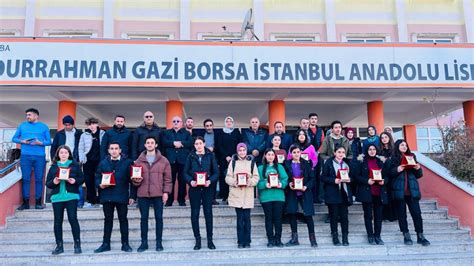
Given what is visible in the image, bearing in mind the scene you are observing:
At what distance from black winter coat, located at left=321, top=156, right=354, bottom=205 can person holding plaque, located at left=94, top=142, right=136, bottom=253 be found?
2926 millimetres

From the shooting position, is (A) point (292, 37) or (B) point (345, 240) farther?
(A) point (292, 37)

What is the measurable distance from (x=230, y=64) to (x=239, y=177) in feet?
11.8

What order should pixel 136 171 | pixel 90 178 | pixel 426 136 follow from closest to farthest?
pixel 136 171, pixel 90 178, pixel 426 136

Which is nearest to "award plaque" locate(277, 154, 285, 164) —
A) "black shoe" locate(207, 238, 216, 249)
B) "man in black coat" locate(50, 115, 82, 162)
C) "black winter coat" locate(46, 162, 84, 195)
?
"black shoe" locate(207, 238, 216, 249)

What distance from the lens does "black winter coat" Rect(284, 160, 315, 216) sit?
19.6 feet

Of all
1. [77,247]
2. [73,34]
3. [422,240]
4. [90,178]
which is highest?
[73,34]

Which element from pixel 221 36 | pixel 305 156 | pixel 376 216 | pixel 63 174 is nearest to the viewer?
pixel 63 174

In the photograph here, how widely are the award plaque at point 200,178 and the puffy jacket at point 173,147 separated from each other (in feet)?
4.35

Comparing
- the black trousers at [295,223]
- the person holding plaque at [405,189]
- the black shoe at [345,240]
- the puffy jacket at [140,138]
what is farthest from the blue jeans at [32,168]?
the person holding plaque at [405,189]

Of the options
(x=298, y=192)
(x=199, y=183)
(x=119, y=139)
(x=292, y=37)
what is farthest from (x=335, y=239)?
(x=292, y=37)

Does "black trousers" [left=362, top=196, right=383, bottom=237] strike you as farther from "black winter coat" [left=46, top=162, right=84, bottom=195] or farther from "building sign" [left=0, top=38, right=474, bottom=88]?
"black winter coat" [left=46, top=162, right=84, bottom=195]

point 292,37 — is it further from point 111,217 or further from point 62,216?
point 62,216

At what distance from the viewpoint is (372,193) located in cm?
→ 616

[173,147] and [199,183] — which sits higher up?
[173,147]
